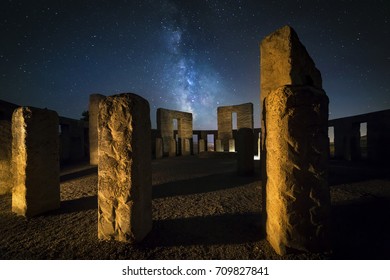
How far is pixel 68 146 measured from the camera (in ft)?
44.3

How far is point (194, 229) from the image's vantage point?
8.83ft

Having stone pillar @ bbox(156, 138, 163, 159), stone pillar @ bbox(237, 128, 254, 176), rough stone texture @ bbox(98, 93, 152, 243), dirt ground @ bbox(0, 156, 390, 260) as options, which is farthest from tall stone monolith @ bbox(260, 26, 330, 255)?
stone pillar @ bbox(156, 138, 163, 159)

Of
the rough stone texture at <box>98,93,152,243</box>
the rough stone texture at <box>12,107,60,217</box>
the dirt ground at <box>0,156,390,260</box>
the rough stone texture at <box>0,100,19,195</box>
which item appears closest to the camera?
the dirt ground at <box>0,156,390,260</box>

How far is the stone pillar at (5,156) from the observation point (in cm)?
445

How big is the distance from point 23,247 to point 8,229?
0.81 meters

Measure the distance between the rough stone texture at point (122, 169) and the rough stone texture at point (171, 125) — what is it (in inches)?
491

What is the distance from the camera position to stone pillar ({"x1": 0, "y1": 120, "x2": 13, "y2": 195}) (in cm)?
445

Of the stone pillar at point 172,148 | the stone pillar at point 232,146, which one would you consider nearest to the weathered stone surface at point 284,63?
the stone pillar at point 172,148

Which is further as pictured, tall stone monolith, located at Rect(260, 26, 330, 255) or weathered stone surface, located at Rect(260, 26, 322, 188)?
weathered stone surface, located at Rect(260, 26, 322, 188)

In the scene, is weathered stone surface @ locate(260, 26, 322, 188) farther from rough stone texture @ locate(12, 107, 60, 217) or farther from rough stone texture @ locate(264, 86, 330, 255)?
rough stone texture @ locate(12, 107, 60, 217)

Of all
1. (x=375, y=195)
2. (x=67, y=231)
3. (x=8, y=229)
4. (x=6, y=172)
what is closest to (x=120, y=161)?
(x=67, y=231)

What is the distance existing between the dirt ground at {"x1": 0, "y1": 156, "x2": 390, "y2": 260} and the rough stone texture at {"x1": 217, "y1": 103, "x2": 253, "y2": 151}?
11.8 metres

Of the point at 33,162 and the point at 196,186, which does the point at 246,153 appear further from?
the point at 33,162

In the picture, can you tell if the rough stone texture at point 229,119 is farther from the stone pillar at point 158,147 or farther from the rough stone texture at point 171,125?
the stone pillar at point 158,147
